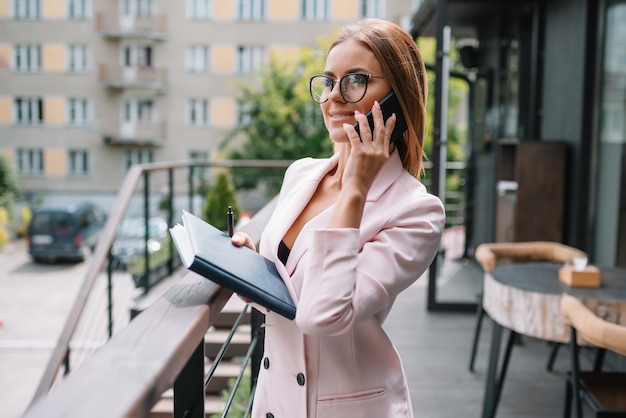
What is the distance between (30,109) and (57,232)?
8925 mm

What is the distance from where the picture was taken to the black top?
4.13 feet

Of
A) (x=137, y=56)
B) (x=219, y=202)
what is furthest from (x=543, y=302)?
(x=137, y=56)

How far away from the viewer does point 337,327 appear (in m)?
1.02

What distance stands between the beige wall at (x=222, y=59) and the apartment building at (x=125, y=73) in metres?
0.04

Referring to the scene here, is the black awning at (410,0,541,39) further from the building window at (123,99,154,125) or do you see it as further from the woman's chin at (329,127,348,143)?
the building window at (123,99,154,125)

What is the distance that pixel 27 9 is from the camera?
26.4 meters

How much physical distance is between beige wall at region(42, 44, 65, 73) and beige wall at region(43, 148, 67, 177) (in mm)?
3179

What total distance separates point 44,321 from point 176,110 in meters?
13.3

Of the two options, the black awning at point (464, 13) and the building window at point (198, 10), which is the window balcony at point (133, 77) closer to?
the building window at point (198, 10)

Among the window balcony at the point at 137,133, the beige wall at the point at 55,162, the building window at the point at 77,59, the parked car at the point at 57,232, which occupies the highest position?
the building window at the point at 77,59

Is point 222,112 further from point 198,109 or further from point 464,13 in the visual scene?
point 464,13

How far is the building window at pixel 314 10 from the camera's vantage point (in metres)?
25.5

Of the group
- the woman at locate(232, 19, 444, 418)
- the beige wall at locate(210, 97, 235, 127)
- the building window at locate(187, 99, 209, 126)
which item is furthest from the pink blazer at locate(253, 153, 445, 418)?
the building window at locate(187, 99, 209, 126)

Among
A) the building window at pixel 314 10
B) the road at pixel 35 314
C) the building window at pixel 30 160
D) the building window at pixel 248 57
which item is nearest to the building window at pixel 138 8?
the building window at pixel 248 57
